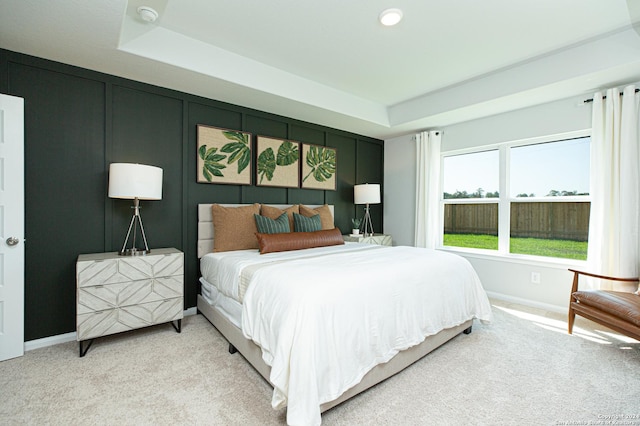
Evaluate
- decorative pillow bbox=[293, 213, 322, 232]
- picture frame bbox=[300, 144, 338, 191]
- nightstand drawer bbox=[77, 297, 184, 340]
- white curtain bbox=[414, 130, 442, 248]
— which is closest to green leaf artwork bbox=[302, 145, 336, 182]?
picture frame bbox=[300, 144, 338, 191]

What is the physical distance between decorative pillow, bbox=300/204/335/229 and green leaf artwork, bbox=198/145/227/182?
116cm

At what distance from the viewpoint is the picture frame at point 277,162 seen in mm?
3764

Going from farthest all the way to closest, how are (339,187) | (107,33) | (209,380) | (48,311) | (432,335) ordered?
(339,187) → (48,311) → (432,335) → (107,33) → (209,380)

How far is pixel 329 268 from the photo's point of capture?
2.05 m

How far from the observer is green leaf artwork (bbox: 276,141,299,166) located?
3959 mm

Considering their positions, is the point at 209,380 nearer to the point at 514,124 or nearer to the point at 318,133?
the point at 318,133

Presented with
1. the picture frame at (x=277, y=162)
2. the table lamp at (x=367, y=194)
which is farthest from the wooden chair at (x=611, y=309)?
the picture frame at (x=277, y=162)

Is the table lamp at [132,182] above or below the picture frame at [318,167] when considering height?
below

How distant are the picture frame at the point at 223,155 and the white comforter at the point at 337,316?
1.79 meters

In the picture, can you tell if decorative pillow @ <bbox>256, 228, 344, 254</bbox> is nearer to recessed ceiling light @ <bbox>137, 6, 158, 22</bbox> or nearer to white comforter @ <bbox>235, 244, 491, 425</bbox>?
white comforter @ <bbox>235, 244, 491, 425</bbox>

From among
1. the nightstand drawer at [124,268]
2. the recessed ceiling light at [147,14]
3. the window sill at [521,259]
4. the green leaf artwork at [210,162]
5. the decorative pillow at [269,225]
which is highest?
the recessed ceiling light at [147,14]

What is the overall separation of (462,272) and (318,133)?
2899 millimetres

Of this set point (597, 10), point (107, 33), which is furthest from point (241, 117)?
point (597, 10)

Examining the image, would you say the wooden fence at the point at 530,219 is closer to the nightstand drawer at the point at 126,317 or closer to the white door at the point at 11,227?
the nightstand drawer at the point at 126,317
